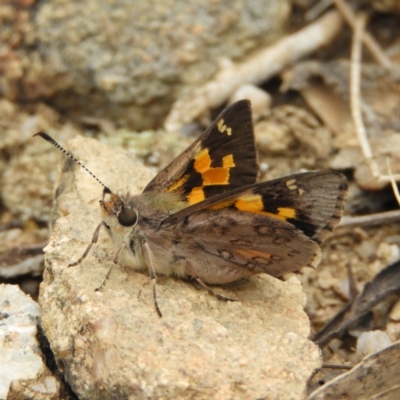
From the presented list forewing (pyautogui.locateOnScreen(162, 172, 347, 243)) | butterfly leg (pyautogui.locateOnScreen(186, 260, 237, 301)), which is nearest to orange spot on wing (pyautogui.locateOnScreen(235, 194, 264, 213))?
forewing (pyautogui.locateOnScreen(162, 172, 347, 243))

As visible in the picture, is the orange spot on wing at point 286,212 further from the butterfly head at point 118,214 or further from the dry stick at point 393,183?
the dry stick at point 393,183

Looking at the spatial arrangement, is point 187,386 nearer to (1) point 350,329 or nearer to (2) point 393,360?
(2) point 393,360

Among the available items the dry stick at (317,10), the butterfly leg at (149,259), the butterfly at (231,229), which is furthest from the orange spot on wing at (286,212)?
the dry stick at (317,10)

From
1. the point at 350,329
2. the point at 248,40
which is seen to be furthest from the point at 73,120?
the point at 350,329

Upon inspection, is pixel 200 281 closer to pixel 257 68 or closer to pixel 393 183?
pixel 393 183

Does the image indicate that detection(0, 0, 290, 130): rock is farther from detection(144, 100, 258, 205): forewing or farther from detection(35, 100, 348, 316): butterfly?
detection(35, 100, 348, 316): butterfly

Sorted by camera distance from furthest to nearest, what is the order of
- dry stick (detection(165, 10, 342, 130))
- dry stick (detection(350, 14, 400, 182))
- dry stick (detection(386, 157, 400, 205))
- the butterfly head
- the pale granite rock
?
dry stick (detection(165, 10, 342, 130)) → dry stick (detection(350, 14, 400, 182)) → dry stick (detection(386, 157, 400, 205)) → the butterfly head → the pale granite rock

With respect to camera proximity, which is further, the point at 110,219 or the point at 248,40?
the point at 248,40
